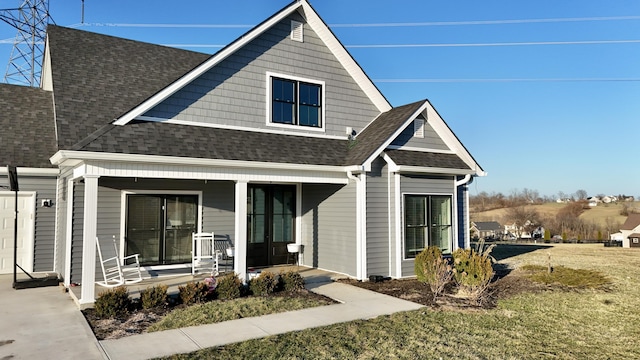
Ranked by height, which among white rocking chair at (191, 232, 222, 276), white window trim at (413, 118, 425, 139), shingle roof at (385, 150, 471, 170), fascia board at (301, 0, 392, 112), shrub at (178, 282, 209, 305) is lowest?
shrub at (178, 282, 209, 305)

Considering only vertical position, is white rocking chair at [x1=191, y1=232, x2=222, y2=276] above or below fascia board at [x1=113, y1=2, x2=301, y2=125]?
below

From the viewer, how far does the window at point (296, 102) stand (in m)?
10.8

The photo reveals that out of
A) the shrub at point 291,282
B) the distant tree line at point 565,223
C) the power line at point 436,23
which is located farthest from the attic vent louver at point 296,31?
the distant tree line at point 565,223

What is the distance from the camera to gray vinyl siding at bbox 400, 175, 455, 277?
10.4m

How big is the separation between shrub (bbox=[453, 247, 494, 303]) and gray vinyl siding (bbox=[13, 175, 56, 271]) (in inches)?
390

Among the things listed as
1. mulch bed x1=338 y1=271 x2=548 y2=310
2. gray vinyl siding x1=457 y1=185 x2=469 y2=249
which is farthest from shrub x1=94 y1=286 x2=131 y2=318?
gray vinyl siding x1=457 y1=185 x2=469 y2=249

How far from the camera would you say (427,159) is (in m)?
10.9

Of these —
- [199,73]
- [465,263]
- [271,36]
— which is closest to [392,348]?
[465,263]

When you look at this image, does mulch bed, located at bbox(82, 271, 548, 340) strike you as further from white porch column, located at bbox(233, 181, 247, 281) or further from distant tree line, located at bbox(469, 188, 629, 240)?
distant tree line, located at bbox(469, 188, 629, 240)

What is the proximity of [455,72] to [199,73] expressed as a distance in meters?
16.6

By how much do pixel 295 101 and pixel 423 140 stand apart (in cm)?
361

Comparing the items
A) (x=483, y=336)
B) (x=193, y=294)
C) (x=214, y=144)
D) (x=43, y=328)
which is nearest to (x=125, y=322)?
(x=43, y=328)

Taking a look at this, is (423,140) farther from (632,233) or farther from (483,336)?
(632,233)

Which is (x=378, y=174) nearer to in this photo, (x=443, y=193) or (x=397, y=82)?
(x=443, y=193)
